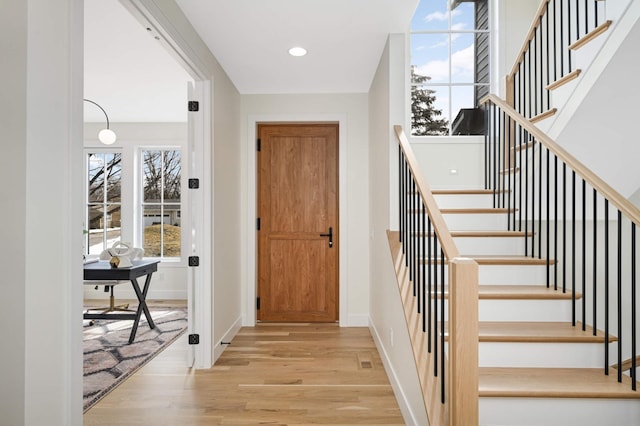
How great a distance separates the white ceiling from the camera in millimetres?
2650

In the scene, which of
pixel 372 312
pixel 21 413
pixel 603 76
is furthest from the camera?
pixel 372 312

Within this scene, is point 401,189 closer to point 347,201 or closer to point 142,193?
point 347,201

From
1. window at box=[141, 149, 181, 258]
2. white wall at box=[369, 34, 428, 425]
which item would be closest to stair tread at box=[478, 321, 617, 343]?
white wall at box=[369, 34, 428, 425]

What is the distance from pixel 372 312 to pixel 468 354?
2.66 m

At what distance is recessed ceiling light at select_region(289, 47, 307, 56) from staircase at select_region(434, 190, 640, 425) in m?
1.86

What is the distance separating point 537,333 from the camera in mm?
2283

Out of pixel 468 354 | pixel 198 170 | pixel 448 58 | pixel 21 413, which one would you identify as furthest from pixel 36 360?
pixel 448 58

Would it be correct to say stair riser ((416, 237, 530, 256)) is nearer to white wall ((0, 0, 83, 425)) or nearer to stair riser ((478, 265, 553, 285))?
stair riser ((478, 265, 553, 285))

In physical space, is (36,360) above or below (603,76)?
below

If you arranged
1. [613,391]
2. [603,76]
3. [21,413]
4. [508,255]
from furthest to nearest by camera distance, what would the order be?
[508,255], [603,76], [613,391], [21,413]

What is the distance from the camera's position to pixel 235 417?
2.42m

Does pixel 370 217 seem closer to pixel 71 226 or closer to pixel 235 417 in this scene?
pixel 235 417

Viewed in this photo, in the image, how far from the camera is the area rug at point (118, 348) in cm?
291

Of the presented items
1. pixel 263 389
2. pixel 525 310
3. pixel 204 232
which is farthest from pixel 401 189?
pixel 263 389
